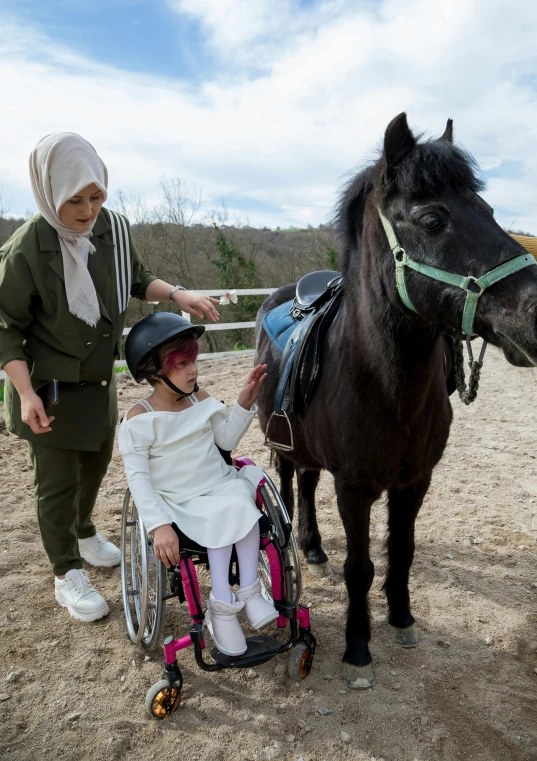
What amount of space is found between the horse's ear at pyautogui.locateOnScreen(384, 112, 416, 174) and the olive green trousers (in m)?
2.01

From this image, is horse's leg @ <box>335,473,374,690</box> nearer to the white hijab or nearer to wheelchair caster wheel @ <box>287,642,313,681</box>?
wheelchair caster wheel @ <box>287,642,313,681</box>

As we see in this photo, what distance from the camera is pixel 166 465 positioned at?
243 cm

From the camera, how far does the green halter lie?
1.70 meters

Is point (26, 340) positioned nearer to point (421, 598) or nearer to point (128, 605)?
point (128, 605)

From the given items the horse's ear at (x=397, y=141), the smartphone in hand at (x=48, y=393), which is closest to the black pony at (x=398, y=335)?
the horse's ear at (x=397, y=141)

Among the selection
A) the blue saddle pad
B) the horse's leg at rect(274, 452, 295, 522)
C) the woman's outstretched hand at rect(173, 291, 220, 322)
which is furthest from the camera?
the horse's leg at rect(274, 452, 295, 522)

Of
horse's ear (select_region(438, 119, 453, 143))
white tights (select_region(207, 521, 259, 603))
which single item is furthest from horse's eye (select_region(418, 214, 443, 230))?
white tights (select_region(207, 521, 259, 603))

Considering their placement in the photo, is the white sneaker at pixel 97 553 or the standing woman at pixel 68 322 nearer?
the standing woman at pixel 68 322

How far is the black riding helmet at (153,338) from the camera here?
2.40 meters

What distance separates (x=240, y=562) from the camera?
230cm

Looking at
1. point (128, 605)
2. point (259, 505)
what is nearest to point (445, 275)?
point (259, 505)

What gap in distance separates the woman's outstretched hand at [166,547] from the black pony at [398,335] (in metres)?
0.76

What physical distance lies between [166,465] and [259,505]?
472 mm

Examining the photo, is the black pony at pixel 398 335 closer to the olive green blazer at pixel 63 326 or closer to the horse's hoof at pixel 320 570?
the horse's hoof at pixel 320 570
